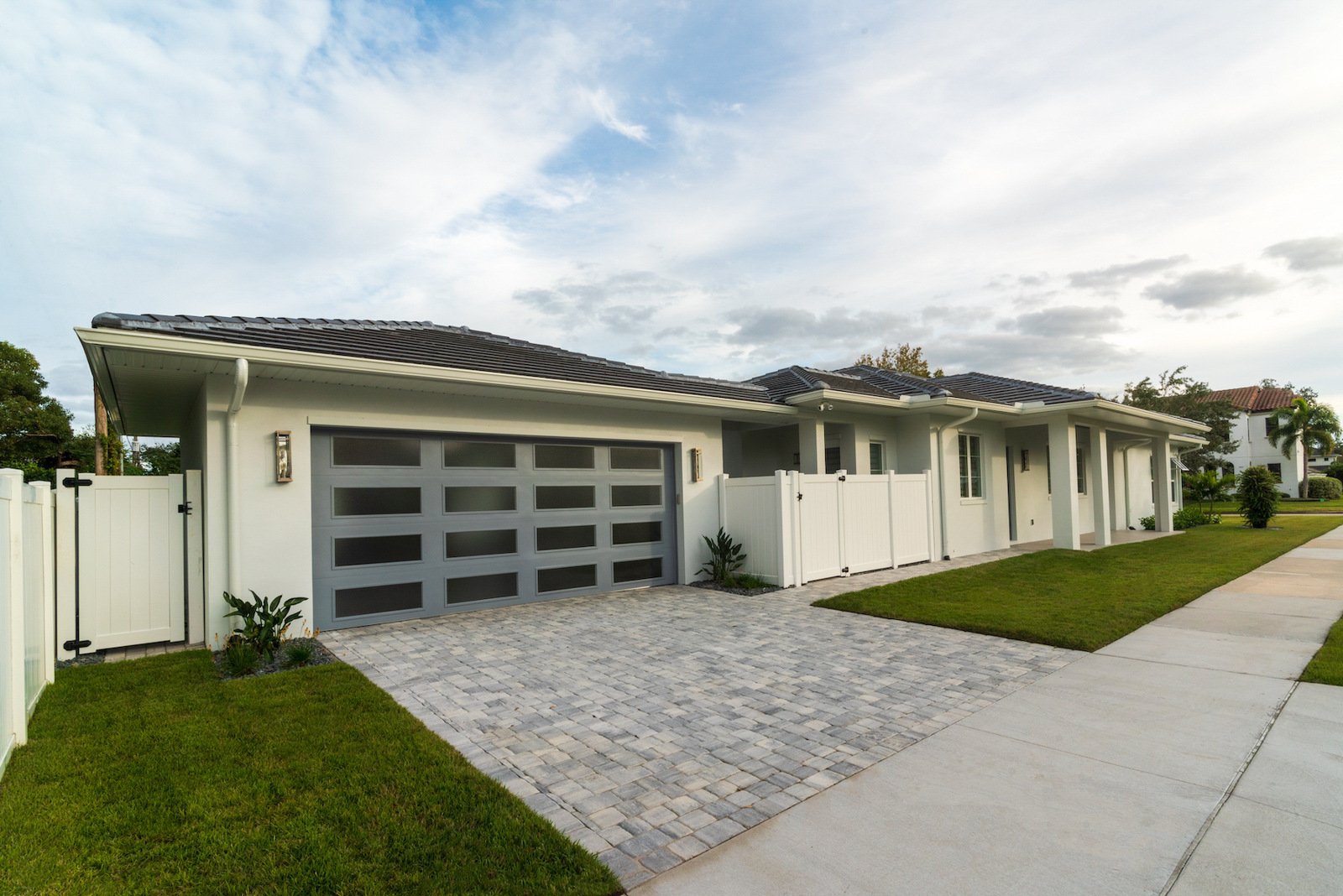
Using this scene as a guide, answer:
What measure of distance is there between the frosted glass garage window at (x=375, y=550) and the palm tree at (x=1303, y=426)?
4841 cm

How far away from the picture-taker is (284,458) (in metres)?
6.72

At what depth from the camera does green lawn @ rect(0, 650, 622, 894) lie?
2516 millimetres

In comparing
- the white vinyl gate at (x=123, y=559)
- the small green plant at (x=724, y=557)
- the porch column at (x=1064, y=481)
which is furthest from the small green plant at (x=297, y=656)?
the porch column at (x=1064, y=481)

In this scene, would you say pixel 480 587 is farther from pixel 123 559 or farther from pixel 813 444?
pixel 813 444

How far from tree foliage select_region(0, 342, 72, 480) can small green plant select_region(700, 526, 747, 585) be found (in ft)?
101

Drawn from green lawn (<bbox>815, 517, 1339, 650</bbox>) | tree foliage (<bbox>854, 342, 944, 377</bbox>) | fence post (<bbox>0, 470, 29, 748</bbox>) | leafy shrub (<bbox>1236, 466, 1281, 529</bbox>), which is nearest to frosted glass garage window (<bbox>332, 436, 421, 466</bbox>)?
fence post (<bbox>0, 470, 29, 748</bbox>)

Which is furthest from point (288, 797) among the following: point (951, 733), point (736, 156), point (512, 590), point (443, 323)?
point (736, 156)

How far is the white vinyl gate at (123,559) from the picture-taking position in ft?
19.4

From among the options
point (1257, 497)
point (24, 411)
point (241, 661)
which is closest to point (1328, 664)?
point (241, 661)

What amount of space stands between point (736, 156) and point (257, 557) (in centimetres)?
940

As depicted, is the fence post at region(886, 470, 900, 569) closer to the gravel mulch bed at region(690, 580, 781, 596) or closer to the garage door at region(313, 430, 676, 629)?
the gravel mulch bed at region(690, 580, 781, 596)

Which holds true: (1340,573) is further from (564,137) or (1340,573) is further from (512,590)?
(564,137)

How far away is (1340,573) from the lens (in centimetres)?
985

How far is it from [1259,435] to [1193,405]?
10.9 meters
